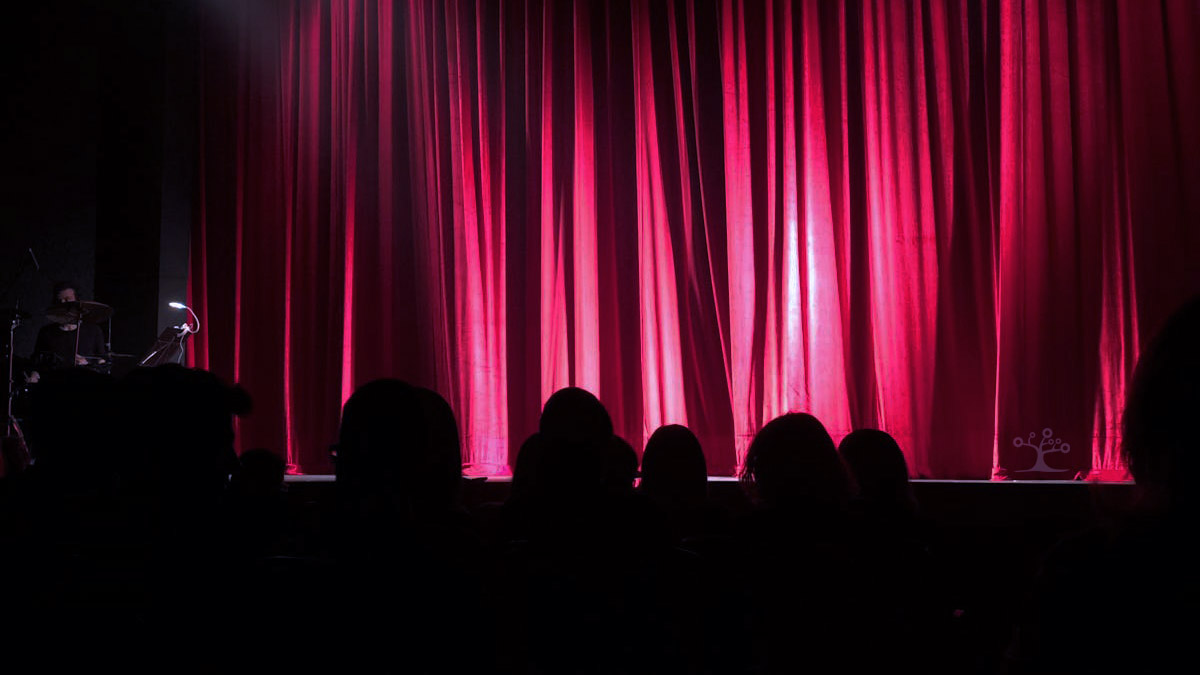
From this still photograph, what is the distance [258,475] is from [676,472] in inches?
49.4

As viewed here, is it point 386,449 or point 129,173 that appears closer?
point 386,449

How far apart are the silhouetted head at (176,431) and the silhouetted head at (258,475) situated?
7cm

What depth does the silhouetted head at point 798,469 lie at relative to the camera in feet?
6.35

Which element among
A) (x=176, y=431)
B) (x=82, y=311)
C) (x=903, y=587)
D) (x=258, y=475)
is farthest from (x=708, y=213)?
(x=82, y=311)

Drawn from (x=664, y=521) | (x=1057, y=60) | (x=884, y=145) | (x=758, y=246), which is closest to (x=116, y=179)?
(x=758, y=246)

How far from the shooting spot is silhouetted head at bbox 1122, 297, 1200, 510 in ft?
2.70

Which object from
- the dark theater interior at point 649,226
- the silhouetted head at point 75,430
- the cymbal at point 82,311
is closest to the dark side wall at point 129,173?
the dark theater interior at point 649,226

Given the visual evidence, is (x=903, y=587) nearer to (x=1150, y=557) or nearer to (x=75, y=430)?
(x=1150, y=557)

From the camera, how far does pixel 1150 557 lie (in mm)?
838

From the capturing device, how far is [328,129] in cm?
575

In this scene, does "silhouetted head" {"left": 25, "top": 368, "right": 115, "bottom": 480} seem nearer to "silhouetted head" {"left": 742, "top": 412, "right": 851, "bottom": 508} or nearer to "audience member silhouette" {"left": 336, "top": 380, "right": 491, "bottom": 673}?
"audience member silhouette" {"left": 336, "top": 380, "right": 491, "bottom": 673}

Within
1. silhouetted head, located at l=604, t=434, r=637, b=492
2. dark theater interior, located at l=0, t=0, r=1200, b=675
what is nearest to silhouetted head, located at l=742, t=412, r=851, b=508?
silhouetted head, located at l=604, t=434, r=637, b=492

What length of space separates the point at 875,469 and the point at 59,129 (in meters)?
7.27

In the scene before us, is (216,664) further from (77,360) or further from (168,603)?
(77,360)
